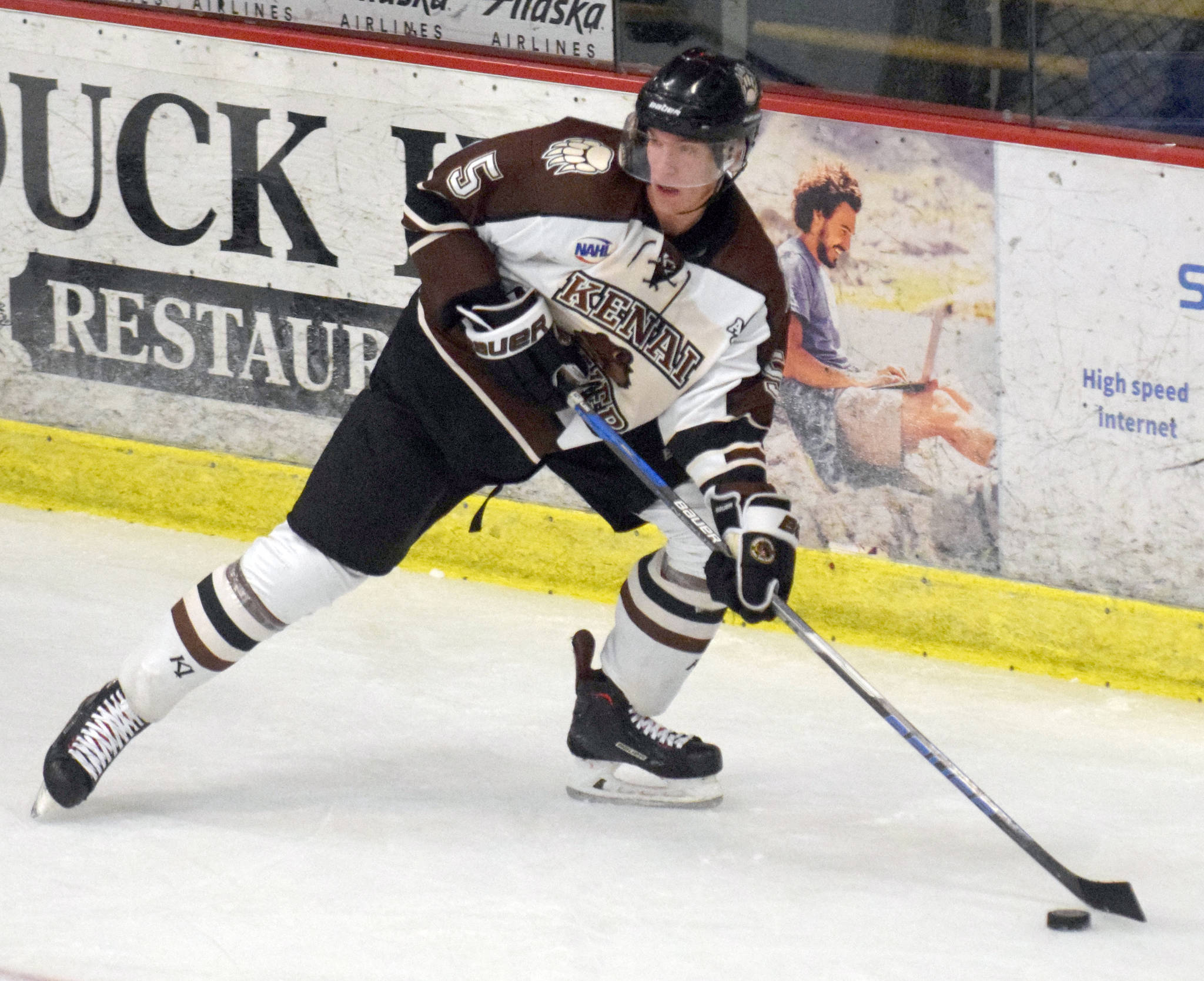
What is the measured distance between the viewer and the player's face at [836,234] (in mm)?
3209

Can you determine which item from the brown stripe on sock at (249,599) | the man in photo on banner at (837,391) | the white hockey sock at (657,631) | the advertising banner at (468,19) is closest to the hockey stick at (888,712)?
the white hockey sock at (657,631)

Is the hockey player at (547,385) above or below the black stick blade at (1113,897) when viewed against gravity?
above

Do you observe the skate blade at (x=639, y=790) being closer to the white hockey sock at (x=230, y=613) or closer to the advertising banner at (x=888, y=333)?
the white hockey sock at (x=230, y=613)

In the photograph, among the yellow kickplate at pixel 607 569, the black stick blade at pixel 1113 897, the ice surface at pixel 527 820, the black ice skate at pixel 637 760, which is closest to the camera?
the ice surface at pixel 527 820

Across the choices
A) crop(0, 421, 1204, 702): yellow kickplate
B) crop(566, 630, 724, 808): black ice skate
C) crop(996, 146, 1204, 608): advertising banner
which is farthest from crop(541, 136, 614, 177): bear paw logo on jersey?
crop(0, 421, 1204, 702): yellow kickplate

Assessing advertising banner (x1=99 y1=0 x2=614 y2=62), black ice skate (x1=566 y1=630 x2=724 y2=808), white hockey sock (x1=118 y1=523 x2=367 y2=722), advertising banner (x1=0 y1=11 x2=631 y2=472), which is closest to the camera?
white hockey sock (x1=118 y1=523 x2=367 y2=722)

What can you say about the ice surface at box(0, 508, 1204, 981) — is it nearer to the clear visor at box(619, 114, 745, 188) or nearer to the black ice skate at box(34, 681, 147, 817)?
the black ice skate at box(34, 681, 147, 817)

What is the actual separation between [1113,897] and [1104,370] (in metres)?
1.09

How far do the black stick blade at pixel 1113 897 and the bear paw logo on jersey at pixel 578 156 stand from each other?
109 centimetres

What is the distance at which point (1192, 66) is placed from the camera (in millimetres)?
3010

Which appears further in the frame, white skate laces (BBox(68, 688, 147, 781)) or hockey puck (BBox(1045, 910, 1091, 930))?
white skate laces (BBox(68, 688, 147, 781))

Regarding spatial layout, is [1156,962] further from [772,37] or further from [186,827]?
[772,37]

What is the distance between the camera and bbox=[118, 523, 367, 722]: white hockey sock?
2.38m

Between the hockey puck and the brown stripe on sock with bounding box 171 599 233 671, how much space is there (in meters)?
1.11
